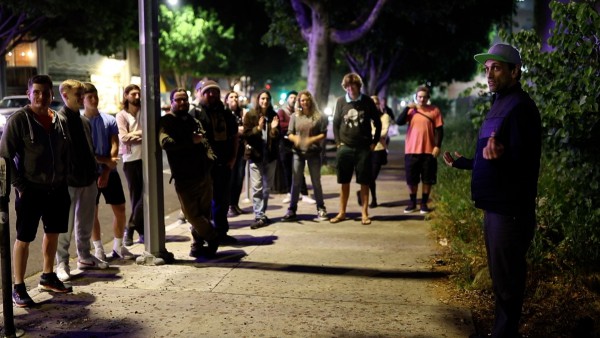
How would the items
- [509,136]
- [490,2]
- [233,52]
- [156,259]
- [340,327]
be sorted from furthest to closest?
[233,52]
[490,2]
[156,259]
[340,327]
[509,136]

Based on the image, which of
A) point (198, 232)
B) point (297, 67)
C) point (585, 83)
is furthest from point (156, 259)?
point (297, 67)

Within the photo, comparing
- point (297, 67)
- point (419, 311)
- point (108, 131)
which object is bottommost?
point (419, 311)

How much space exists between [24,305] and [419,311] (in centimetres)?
316

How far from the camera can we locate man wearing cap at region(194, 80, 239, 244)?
7504 mm

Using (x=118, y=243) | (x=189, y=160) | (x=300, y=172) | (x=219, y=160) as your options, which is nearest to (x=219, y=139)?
(x=219, y=160)

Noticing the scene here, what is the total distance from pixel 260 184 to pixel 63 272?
136 inches

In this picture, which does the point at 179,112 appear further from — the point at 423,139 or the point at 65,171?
the point at 423,139

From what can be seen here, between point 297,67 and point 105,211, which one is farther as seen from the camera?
point 297,67

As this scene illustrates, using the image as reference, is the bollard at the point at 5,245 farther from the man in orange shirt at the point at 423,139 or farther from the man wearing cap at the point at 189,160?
the man in orange shirt at the point at 423,139

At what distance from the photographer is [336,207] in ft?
35.5

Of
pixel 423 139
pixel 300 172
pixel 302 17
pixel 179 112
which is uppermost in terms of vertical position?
pixel 302 17

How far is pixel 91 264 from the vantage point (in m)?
6.69

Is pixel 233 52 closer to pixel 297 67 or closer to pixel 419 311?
pixel 297 67

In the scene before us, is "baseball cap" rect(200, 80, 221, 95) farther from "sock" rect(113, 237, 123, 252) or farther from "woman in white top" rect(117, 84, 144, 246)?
"sock" rect(113, 237, 123, 252)
